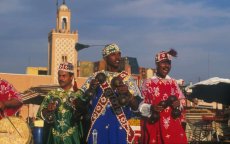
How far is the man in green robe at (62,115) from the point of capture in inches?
303

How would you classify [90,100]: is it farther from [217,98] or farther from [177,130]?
[217,98]

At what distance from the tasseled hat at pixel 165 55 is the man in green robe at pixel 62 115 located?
4.12 ft

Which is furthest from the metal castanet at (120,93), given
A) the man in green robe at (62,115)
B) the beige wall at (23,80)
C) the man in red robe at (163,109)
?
the beige wall at (23,80)

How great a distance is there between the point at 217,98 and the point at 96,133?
9362 mm

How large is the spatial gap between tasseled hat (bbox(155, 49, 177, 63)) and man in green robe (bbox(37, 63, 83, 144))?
1.26 m

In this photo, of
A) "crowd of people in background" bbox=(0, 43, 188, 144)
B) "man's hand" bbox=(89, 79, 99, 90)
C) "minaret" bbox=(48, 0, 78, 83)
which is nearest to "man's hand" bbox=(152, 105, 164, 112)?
"crowd of people in background" bbox=(0, 43, 188, 144)

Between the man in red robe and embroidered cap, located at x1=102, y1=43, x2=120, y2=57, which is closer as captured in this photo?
embroidered cap, located at x1=102, y1=43, x2=120, y2=57

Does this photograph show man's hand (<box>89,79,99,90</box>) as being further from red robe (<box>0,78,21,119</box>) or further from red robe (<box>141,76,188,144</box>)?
red robe (<box>0,78,21,119</box>)

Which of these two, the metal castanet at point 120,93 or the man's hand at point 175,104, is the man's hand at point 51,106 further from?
the man's hand at point 175,104

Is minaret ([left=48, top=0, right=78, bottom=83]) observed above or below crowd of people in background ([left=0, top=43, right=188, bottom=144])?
above

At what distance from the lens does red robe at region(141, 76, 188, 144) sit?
8.15m

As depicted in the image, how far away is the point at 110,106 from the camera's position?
24.0 feet

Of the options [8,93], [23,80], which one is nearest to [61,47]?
[23,80]

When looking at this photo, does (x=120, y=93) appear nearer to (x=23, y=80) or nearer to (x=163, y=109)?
(x=163, y=109)
